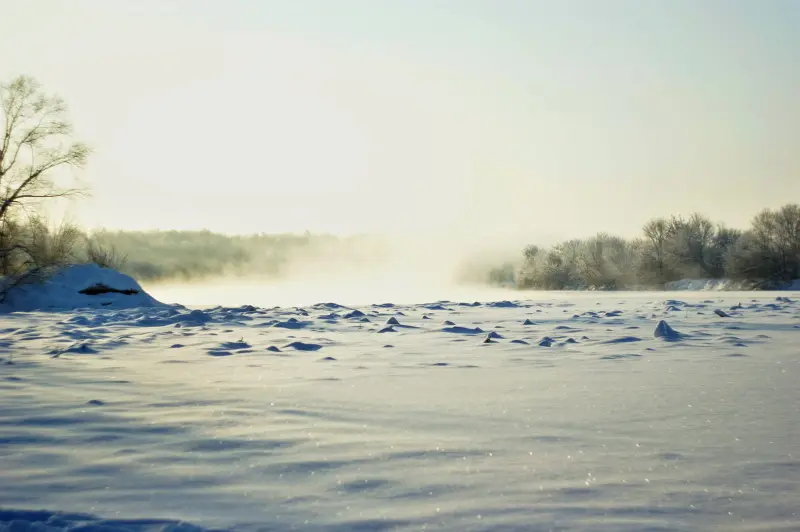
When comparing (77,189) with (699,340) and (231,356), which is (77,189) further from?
(699,340)

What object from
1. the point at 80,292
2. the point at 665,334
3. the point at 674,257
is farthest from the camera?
the point at 674,257

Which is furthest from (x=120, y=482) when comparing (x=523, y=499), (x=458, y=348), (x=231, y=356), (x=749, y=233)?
(x=749, y=233)

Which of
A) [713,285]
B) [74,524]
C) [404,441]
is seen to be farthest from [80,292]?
[713,285]

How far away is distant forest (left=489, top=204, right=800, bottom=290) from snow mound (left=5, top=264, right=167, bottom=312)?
124 feet

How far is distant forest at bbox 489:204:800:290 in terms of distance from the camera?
40.8m

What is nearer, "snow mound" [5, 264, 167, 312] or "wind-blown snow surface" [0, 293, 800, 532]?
"wind-blown snow surface" [0, 293, 800, 532]

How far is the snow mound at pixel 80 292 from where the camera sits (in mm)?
16734

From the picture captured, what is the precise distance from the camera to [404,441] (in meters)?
2.79

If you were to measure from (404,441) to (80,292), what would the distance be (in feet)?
59.4

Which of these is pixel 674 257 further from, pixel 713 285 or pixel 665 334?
pixel 665 334

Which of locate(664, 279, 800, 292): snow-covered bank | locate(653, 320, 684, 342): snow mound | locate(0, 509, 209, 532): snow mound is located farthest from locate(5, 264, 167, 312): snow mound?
locate(664, 279, 800, 292): snow-covered bank

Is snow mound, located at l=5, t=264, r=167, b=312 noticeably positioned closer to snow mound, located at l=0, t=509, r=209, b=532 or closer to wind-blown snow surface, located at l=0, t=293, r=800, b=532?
wind-blown snow surface, located at l=0, t=293, r=800, b=532

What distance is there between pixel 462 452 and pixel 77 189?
21.1 meters

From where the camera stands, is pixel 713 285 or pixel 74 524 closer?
pixel 74 524
